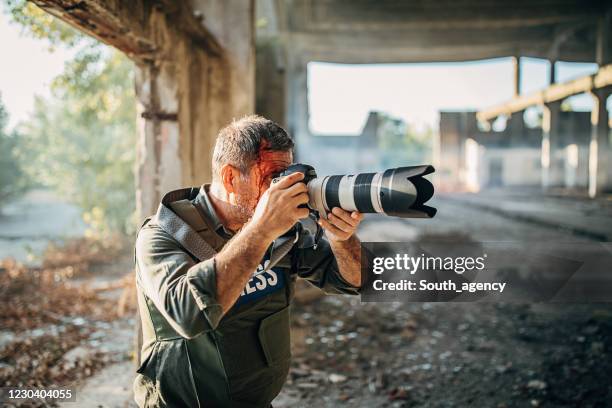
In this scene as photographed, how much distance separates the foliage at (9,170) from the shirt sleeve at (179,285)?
1274cm

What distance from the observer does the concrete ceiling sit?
8.09 metres

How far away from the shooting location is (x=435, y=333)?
420 cm

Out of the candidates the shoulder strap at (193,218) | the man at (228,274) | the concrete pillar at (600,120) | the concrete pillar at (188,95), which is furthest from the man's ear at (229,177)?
the concrete pillar at (600,120)

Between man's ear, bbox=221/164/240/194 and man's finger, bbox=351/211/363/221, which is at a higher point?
man's ear, bbox=221/164/240/194

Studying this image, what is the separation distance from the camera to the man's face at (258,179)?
1.49 metres

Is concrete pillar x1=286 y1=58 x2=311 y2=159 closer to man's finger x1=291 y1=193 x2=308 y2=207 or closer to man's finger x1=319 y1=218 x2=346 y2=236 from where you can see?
man's finger x1=319 y1=218 x2=346 y2=236

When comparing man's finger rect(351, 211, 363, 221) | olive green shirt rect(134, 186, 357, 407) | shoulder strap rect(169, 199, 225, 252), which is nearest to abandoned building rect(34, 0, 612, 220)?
shoulder strap rect(169, 199, 225, 252)

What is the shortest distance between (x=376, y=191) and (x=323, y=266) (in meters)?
0.51

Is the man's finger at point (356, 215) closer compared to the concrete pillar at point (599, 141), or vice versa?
the man's finger at point (356, 215)

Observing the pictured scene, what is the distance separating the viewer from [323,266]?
5.75 ft

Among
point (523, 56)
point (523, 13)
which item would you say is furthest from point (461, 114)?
point (523, 13)

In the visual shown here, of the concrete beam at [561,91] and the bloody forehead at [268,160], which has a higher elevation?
the concrete beam at [561,91]

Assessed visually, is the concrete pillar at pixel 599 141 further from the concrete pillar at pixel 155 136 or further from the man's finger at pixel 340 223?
the man's finger at pixel 340 223

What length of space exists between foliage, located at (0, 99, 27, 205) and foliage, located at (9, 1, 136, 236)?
0.87m
